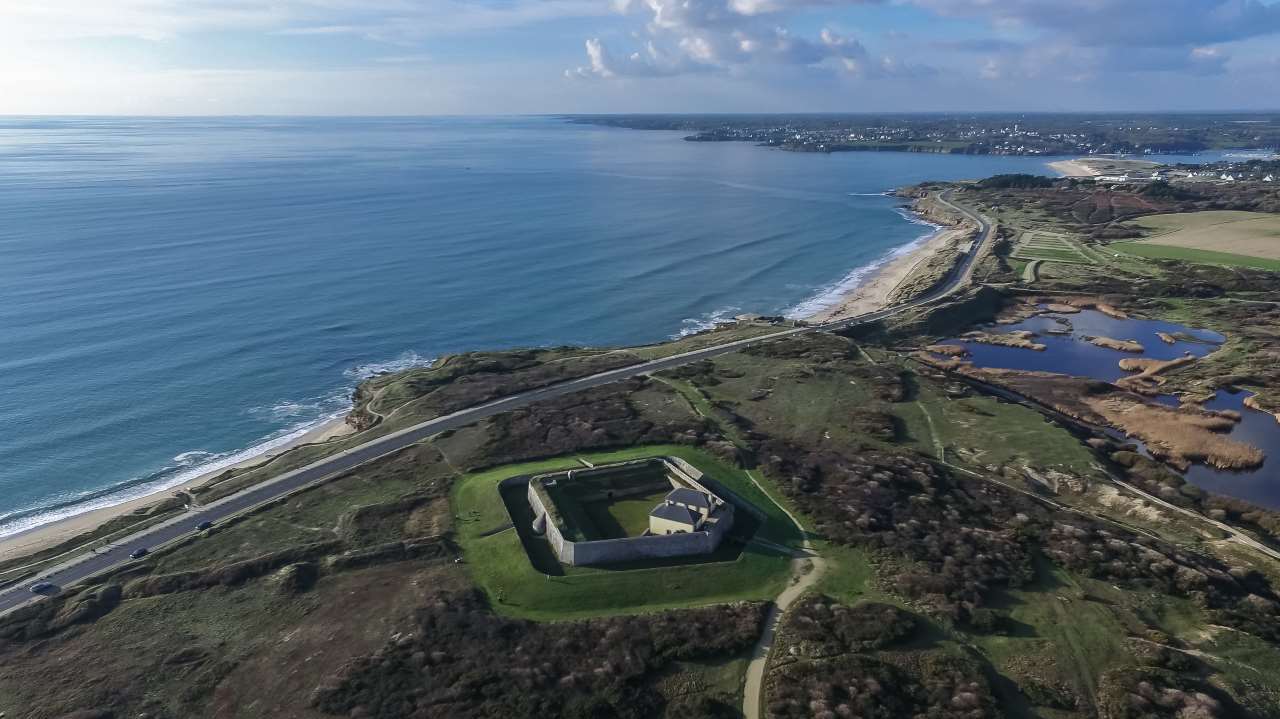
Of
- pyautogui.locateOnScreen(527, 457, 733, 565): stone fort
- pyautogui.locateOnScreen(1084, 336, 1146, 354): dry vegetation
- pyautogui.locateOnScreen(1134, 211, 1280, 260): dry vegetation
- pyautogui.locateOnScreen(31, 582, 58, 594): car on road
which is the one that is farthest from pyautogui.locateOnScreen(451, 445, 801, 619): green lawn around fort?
pyautogui.locateOnScreen(1134, 211, 1280, 260): dry vegetation

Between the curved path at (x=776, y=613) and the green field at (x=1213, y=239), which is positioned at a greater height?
the green field at (x=1213, y=239)

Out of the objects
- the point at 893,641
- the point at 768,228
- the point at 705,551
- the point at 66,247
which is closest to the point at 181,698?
the point at 705,551

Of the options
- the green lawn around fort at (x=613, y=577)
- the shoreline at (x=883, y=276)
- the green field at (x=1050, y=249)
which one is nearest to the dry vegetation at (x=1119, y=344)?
the shoreline at (x=883, y=276)

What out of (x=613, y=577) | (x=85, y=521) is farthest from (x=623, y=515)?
(x=85, y=521)

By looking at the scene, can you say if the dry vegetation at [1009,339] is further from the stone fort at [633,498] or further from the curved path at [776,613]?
the stone fort at [633,498]

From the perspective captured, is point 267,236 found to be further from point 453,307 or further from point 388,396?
point 388,396

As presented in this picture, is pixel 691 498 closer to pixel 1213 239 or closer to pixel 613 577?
pixel 613 577

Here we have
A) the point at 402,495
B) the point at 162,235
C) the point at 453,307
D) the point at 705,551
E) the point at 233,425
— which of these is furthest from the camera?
the point at 162,235
